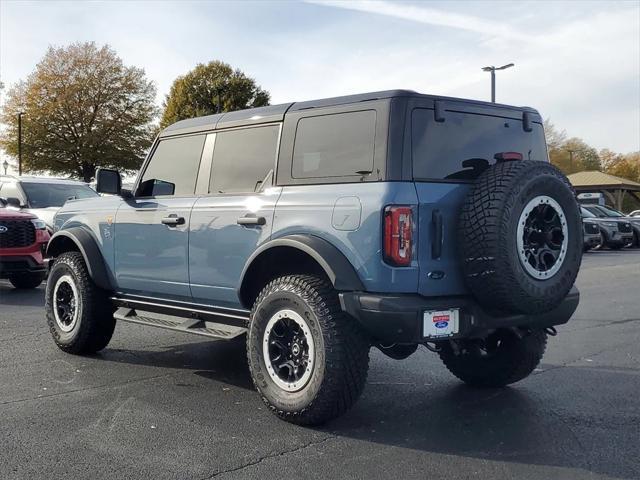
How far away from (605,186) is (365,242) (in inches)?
1754

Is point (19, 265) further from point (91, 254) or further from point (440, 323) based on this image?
point (440, 323)

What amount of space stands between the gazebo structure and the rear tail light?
137ft

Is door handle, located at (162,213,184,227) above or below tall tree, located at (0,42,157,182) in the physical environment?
below

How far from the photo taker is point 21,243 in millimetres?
10672

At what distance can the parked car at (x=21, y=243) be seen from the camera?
1053 centimetres

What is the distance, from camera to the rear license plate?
402 cm

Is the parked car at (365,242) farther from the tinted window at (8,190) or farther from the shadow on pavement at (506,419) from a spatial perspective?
the tinted window at (8,190)

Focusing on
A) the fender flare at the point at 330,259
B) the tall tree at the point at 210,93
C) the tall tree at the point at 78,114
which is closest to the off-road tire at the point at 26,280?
the fender flare at the point at 330,259

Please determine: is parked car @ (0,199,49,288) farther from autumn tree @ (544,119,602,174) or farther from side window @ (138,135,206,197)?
autumn tree @ (544,119,602,174)

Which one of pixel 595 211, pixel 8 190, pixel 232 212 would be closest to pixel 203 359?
pixel 232 212

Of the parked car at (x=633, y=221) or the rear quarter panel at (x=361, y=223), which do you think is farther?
the parked car at (x=633, y=221)

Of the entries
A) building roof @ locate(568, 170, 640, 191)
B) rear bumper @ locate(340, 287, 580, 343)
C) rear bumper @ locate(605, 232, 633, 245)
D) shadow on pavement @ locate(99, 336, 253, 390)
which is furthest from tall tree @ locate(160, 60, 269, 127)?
rear bumper @ locate(340, 287, 580, 343)

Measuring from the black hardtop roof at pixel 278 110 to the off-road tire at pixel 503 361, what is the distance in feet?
5.29

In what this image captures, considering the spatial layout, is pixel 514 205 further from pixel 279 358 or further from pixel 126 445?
pixel 126 445
